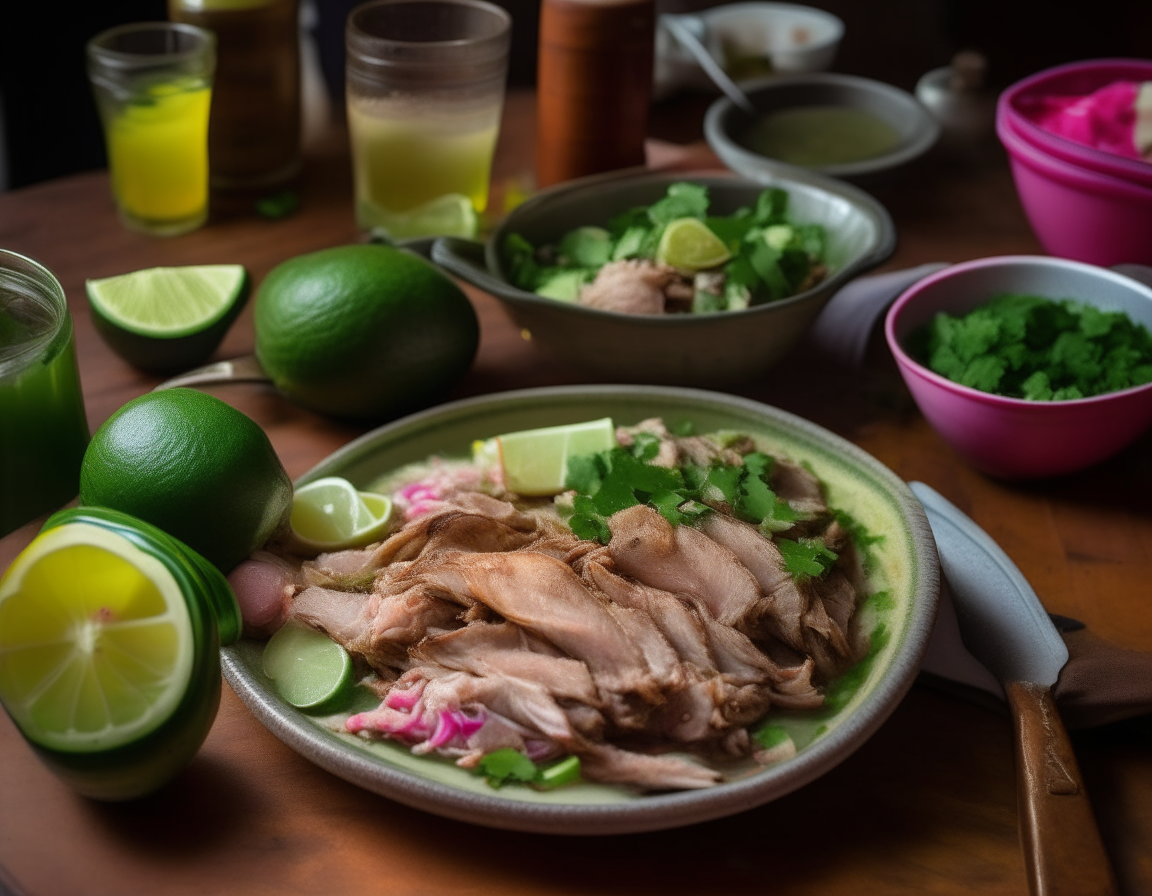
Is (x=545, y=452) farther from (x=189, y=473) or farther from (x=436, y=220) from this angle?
(x=436, y=220)

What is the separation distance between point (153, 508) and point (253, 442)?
5.2 inches

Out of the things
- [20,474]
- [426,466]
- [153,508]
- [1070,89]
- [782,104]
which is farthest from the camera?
[782,104]

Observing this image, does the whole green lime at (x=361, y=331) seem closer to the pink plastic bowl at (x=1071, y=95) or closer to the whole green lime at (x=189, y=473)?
the whole green lime at (x=189, y=473)

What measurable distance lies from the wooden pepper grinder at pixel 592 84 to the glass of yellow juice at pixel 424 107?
0.11 metres

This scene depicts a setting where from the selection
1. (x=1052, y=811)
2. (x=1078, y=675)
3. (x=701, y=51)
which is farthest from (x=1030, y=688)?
(x=701, y=51)

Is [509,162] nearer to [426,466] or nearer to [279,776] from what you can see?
[426,466]

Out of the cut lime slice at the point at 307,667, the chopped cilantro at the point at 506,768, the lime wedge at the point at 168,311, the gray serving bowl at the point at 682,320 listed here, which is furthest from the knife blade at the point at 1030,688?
the lime wedge at the point at 168,311

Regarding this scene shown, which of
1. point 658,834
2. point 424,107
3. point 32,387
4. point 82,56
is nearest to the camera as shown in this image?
point 658,834

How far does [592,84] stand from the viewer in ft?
7.07

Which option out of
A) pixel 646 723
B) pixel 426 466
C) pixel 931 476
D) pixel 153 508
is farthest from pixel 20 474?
pixel 931 476

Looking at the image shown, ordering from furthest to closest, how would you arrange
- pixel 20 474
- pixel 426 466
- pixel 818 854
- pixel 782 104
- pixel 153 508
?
pixel 782 104 < pixel 426 466 < pixel 20 474 < pixel 153 508 < pixel 818 854

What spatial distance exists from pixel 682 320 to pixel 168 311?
0.80m

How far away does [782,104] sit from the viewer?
2547mm

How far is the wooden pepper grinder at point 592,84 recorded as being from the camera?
209 centimetres
